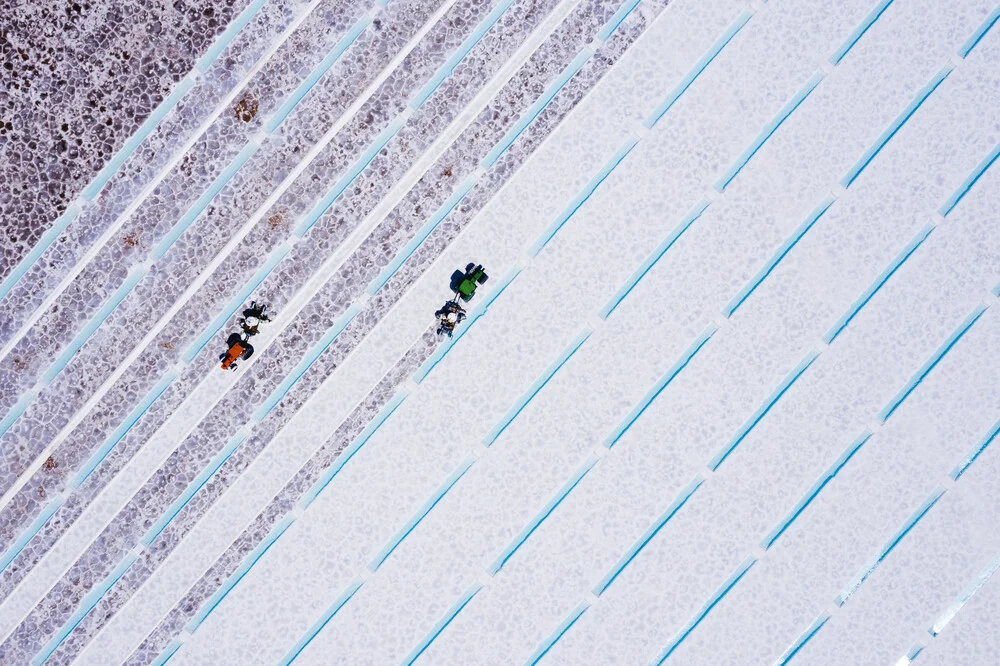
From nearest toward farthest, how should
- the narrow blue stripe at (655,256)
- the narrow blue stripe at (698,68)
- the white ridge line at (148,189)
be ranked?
the white ridge line at (148,189) < the narrow blue stripe at (698,68) < the narrow blue stripe at (655,256)

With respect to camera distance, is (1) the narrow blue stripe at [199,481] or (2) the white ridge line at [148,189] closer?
(2) the white ridge line at [148,189]

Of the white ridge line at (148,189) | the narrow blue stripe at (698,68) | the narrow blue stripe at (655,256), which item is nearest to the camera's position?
the white ridge line at (148,189)

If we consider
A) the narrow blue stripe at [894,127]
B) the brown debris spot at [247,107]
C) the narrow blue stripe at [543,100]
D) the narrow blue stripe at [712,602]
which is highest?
the narrow blue stripe at [894,127]

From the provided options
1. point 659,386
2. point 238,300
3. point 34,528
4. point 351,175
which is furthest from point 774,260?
point 34,528

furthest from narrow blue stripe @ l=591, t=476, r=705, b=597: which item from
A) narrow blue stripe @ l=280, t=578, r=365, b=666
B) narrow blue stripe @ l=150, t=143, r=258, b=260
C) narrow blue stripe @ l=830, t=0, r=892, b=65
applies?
narrow blue stripe @ l=150, t=143, r=258, b=260

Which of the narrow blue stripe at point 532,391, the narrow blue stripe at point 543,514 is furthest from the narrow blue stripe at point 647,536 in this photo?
the narrow blue stripe at point 532,391

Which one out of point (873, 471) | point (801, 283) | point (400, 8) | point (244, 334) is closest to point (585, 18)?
point (400, 8)

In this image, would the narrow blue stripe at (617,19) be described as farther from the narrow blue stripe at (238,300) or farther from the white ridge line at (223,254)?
the narrow blue stripe at (238,300)
